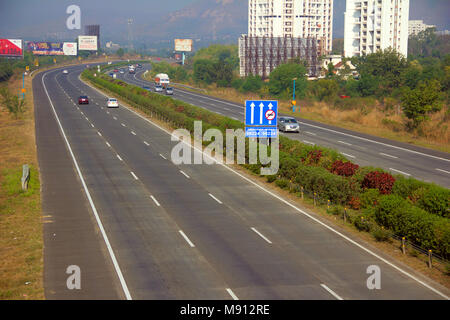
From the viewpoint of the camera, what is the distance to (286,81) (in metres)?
98.0

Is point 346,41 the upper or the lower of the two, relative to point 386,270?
upper

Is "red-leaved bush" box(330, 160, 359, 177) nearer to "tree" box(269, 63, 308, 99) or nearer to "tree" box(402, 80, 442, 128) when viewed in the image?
"tree" box(402, 80, 442, 128)

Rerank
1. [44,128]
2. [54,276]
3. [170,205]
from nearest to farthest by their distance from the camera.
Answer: [54,276]
[170,205]
[44,128]

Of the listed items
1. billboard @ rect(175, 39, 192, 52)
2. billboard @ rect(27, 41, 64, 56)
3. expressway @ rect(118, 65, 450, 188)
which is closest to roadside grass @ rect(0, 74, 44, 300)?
expressway @ rect(118, 65, 450, 188)

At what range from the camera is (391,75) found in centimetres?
9756

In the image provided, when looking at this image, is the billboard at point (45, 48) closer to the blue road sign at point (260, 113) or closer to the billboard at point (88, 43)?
the billboard at point (88, 43)

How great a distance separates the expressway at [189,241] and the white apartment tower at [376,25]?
13911cm

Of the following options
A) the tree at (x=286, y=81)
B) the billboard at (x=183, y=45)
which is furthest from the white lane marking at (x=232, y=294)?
the billboard at (x=183, y=45)

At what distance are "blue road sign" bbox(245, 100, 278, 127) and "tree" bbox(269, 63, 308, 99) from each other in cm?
6069

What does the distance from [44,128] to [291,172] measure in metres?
32.0

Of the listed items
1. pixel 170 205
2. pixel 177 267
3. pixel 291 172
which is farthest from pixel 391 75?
pixel 177 267

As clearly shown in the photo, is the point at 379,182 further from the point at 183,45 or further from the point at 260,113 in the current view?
the point at 183,45

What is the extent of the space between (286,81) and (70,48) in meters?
109
